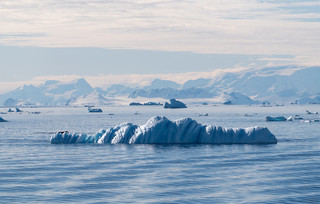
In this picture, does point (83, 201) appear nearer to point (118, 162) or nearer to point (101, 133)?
point (118, 162)

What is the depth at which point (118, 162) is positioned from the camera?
31.4 m

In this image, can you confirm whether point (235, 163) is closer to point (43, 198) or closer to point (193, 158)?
point (193, 158)

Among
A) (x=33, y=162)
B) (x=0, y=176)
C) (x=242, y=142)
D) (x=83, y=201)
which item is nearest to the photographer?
(x=83, y=201)

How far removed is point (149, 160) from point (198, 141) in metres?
11.7

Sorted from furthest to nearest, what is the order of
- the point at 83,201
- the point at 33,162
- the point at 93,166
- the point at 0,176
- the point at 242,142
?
the point at 242,142
the point at 33,162
the point at 93,166
the point at 0,176
the point at 83,201

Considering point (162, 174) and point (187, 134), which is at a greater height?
point (187, 134)

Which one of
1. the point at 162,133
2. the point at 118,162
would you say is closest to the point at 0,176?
the point at 118,162

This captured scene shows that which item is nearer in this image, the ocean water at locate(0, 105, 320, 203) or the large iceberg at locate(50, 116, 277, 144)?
the ocean water at locate(0, 105, 320, 203)

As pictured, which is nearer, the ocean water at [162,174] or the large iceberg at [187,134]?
the ocean water at [162,174]

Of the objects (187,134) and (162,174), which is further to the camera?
(187,134)

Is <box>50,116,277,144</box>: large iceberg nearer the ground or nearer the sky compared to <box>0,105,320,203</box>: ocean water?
nearer the sky

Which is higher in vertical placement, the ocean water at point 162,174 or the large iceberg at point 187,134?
the large iceberg at point 187,134

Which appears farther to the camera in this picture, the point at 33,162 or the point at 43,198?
the point at 33,162

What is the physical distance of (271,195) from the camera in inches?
848
